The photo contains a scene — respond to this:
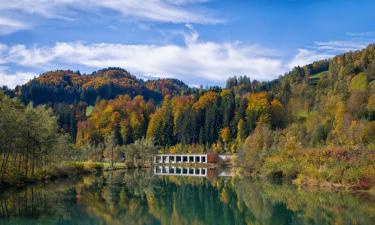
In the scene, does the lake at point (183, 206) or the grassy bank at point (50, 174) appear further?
the grassy bank at point (50, 174)

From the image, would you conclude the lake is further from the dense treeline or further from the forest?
the forest

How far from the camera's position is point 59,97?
19162 cm

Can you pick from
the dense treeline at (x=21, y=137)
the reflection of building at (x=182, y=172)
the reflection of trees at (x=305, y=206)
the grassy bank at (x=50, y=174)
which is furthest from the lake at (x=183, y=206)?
the reflection of building at (x=182, y=172)

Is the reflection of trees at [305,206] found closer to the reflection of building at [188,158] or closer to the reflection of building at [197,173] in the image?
the reflection of building at [197,173]

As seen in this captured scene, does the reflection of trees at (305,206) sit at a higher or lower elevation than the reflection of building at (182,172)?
higher

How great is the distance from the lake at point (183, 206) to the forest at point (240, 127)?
15.0 feet

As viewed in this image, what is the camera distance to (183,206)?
2978 centimetres

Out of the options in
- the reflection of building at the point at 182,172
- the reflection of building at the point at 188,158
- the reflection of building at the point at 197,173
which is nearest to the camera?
the reflection of building at the point at 197,173

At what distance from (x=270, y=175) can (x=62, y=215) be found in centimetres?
2882

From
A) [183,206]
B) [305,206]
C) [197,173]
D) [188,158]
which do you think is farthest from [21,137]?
[188,158]

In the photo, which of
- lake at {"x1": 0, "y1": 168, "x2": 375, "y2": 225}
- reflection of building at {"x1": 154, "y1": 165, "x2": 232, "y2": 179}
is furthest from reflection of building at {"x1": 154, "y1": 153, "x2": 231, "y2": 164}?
lake at {"x1": 0, "y1": 168, "x2": 375, "y2": 225}

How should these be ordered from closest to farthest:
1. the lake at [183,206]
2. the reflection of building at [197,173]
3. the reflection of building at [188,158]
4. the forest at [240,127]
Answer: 1. the lake at [183,206]
2. the forest at [240,127]
3. the reflection of building at [197,173]
4. the reflection of building at [188,158]

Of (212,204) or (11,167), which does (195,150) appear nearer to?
(11,167)

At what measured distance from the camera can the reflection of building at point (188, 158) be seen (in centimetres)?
9612
